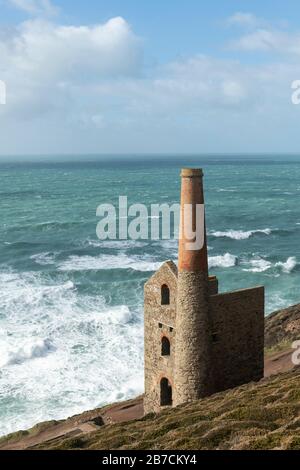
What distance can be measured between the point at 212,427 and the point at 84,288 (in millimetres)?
32972

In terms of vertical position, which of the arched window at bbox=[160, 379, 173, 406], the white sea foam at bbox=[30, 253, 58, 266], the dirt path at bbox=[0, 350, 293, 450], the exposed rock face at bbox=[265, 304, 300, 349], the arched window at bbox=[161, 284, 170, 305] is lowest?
the dirt path at bbox=[0, 350, 293, 450]

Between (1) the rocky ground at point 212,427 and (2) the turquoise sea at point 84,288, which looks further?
(2) the turquoise sea at point 84,288

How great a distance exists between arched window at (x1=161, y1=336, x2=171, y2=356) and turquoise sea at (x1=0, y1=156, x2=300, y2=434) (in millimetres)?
8151

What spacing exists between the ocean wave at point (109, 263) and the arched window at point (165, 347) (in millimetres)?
29406

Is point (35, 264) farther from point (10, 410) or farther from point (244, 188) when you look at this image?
point (244, 188)

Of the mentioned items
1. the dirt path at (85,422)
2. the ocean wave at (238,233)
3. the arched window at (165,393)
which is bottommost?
the dirt path at (85,422)

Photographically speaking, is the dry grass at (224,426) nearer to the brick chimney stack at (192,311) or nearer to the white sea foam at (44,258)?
the brick chimney stack at (192,311)

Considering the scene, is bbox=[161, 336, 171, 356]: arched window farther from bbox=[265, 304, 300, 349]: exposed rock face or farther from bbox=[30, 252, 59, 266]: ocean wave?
bbox=[30, 252, 59, 266]: ocean wave

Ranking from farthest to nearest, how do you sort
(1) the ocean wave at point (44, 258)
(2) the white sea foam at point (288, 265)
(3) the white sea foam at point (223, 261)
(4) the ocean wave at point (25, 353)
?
(1) the ocean wave at point (44, 258) → (3) the white sea foam at point (223, 261) → (2) the white sea foam at point (288, 265) → (4) the ocean wave at point (25, 353)

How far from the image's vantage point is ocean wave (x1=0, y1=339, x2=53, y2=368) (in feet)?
110

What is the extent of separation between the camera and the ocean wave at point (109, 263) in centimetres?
5309

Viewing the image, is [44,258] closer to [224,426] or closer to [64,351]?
[64,351]

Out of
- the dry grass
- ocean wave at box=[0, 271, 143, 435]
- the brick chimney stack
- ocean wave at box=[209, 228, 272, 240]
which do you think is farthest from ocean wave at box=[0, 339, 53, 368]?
ocean wave at box=[209, 228, 272, 240]

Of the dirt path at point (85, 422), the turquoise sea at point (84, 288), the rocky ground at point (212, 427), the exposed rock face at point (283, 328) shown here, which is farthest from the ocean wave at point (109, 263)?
the rocky ground at point (212, 427)
